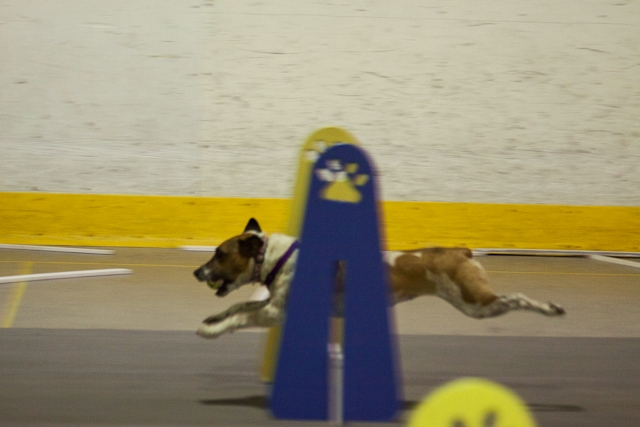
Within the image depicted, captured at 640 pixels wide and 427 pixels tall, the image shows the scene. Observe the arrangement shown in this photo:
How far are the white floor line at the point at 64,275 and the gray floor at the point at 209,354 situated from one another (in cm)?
14

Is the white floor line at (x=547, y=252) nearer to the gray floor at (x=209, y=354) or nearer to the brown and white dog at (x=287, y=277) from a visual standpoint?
the gray floor at (x=209, y=354)

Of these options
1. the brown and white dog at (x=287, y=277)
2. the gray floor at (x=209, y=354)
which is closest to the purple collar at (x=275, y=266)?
the brown and white dog at (x=287, y=277)

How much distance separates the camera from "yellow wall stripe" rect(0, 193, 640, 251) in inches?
334

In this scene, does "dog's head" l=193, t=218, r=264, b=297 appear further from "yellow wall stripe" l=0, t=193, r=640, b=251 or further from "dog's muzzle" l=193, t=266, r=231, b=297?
"yellow wall stripe" l=0, t=193, r=640, b=251

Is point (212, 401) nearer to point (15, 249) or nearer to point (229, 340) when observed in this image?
point (229, 340)

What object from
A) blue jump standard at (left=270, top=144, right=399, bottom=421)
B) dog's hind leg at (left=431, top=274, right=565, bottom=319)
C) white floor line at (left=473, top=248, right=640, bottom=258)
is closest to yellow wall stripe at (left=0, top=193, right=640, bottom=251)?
white floor line at (left=473, top=248, right=640, bottom=258)

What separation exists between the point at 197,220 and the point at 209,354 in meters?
4.39

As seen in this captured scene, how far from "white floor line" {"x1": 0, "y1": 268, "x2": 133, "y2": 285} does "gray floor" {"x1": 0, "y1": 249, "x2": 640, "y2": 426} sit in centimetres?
14

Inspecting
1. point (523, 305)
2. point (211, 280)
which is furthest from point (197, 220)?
point (523, 305)

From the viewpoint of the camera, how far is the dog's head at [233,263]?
3.39m

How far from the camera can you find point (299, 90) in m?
8.55

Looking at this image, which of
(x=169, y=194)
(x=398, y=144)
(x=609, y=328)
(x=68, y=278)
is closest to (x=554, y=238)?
(x=398, y=144)

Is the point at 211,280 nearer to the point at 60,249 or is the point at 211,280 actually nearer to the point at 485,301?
the point at 485,301

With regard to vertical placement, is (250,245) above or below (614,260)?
above
